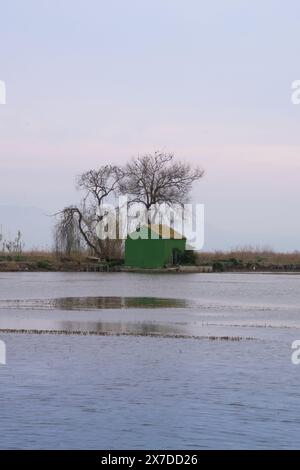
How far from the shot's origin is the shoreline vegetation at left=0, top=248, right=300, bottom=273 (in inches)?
3494

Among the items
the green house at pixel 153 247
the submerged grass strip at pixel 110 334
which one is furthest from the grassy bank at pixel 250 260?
the submerged grass strip at pixel 110 334

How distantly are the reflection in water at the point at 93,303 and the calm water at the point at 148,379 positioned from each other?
2.86 feet

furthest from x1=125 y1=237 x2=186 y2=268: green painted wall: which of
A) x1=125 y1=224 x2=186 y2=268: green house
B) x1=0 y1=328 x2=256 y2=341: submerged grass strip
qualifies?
x1=0 y1=328 x2=256 y2=341: submerged grass strip

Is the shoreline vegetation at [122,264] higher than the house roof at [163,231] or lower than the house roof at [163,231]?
lower

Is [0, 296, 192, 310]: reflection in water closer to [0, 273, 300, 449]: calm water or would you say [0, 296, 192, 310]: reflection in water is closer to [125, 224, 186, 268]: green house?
[0, 273, 300, 449]: calm water

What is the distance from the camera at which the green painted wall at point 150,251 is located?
8650cm

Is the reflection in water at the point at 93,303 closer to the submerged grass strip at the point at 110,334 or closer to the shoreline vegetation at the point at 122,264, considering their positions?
the submerged grass strip at the point at 110,334

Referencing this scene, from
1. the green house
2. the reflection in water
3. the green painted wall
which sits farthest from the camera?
the green painted wall

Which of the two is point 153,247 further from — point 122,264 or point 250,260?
point 250,260

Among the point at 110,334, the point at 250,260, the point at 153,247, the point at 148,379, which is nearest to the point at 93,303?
the point at 110,334

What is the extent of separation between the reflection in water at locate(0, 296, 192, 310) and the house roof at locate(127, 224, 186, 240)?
39382 mm

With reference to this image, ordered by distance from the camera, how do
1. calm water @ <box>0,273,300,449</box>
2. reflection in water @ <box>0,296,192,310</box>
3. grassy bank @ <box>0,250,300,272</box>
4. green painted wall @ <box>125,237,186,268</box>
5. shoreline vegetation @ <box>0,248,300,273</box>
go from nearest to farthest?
calm water @ <box>0,273,300,449</box> → reflection in water @ <box>0,296,192,310</box> → green painted wall @ <box>125,237,186,268</box> → shoreline vegetation @ <box>0,248,300,273</box> → grassy bank @ <box>0,250,300,272</box>

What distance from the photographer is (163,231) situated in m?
87.2
